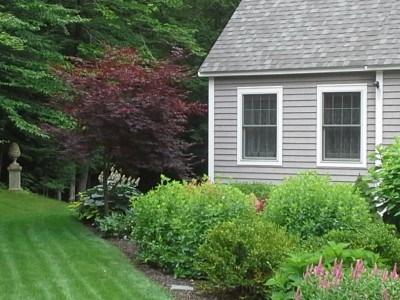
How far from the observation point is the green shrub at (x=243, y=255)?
298 inches

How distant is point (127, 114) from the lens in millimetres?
11398

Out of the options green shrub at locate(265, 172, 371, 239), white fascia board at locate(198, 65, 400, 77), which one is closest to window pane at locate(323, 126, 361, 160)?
white fascia board at locate(198, 65, 400, 77)

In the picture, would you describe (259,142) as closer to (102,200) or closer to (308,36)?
(308,36)

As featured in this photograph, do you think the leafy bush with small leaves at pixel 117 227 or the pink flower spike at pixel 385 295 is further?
the leafy bush with small leaves at pixel 117 227

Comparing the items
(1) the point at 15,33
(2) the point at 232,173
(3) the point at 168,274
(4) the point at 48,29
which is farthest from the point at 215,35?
(3) the point at 168,274

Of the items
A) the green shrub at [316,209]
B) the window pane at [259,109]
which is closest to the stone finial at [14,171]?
the window pane at [259,109]

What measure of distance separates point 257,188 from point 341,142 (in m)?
1.81

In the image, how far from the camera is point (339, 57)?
1362 centimetres

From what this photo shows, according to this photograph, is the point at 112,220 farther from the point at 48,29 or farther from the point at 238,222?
the point at 48,29

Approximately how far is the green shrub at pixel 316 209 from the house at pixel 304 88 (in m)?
4.82

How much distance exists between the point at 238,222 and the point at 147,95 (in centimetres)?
403

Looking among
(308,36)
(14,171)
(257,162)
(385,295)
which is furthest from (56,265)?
(14,171)

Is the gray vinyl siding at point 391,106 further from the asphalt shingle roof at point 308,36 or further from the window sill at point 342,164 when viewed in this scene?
the window sill at point 342,164

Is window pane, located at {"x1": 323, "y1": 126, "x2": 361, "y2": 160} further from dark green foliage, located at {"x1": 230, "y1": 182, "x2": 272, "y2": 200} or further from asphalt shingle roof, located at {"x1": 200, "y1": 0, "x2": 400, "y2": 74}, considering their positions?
dark green foliage, located at {"x1": 230, "y1": 182, "x2": 272, "y2": 200}
